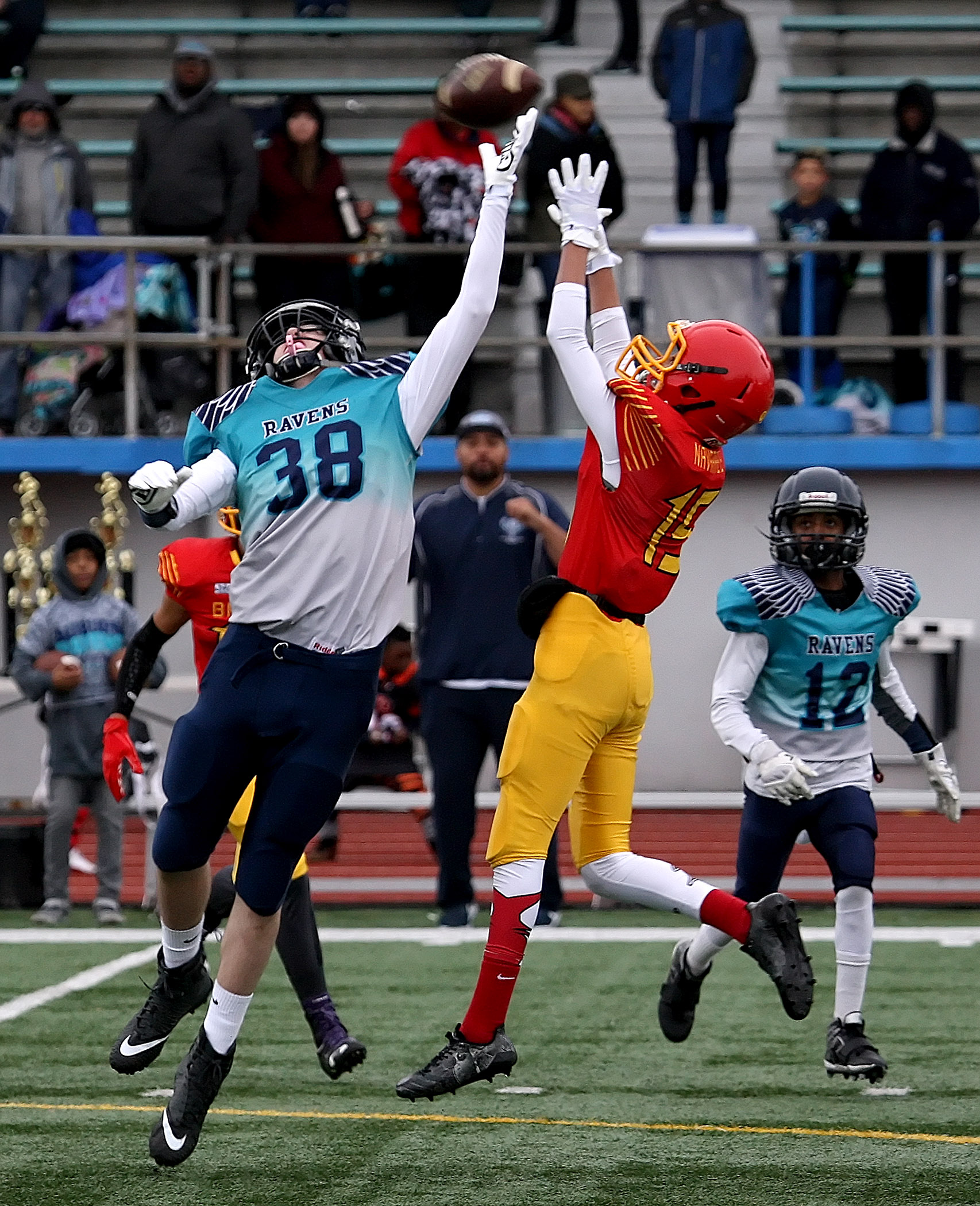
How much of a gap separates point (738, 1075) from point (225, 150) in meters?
6.89

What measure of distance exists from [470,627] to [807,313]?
4.11 m

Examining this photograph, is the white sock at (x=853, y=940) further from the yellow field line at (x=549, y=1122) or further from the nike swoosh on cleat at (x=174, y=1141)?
the nike swoosh on cleat at (x=174, y=1141)

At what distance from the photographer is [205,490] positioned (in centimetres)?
429

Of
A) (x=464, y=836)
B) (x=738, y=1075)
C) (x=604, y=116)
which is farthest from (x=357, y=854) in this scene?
(x=604, y=116)

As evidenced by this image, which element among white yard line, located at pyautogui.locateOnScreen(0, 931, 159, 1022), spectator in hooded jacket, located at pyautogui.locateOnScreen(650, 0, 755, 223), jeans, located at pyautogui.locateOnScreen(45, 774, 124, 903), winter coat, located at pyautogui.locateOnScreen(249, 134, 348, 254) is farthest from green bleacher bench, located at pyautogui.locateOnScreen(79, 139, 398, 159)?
white yard line, located at pyautogui.locateOnScreen(0, 931, 159, 1022)

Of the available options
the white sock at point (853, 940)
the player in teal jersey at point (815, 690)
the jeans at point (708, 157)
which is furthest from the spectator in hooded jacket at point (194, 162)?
the white sock at point (853, 940)

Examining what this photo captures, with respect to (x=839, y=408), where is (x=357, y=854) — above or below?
below

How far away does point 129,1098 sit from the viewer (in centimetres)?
518

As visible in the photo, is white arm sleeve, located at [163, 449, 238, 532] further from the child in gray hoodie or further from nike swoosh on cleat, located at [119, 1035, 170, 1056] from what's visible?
Answer: the child in gray hoodie

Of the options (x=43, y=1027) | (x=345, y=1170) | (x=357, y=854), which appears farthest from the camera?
(x=357, y=854)

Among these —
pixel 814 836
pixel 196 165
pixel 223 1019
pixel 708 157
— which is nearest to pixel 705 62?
pixel 708 157

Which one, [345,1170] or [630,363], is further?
[630,363]

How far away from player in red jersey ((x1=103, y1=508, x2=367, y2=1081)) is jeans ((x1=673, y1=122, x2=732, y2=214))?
7.43 m

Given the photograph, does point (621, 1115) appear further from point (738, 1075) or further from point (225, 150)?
point (225, 150)
